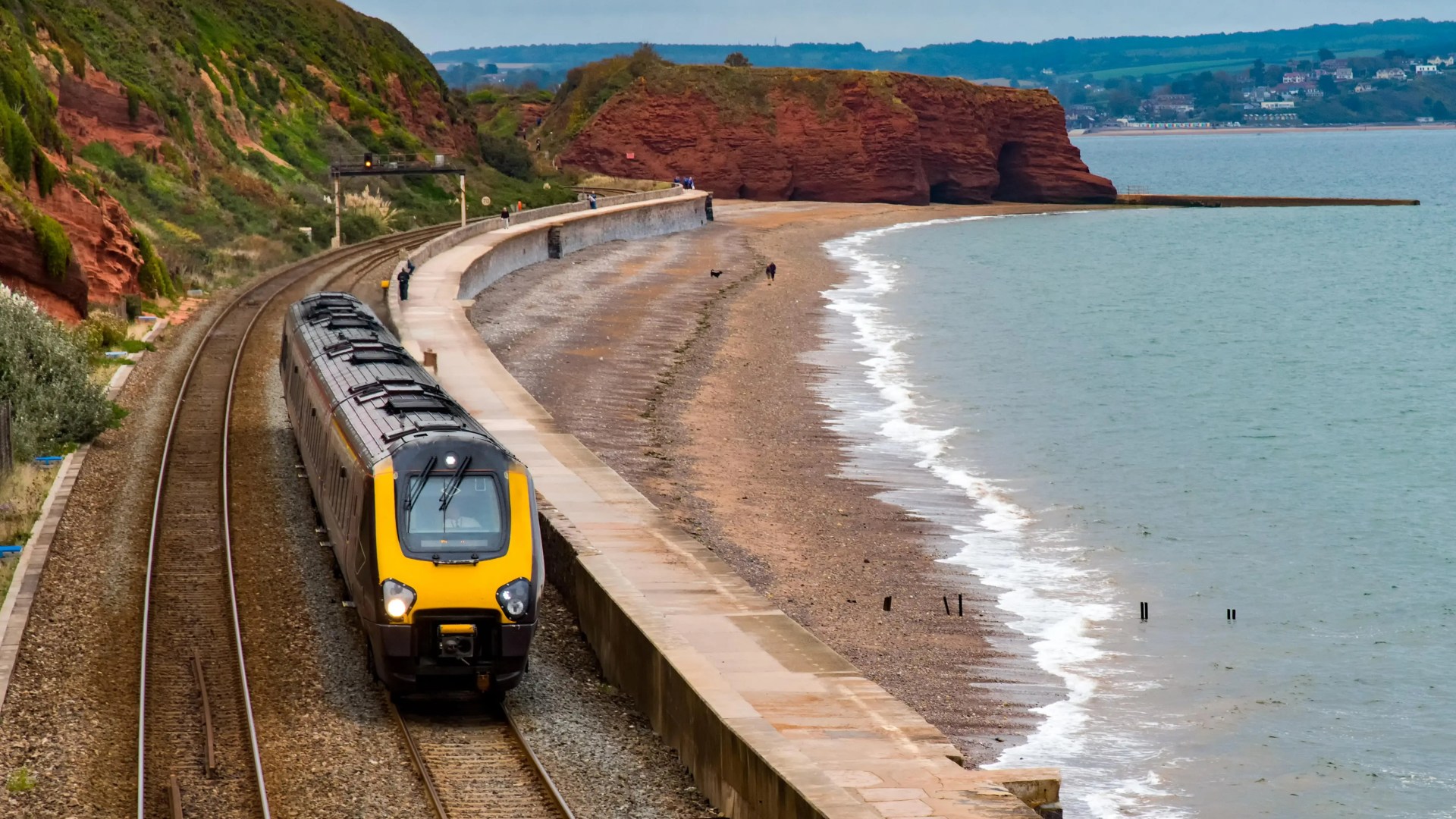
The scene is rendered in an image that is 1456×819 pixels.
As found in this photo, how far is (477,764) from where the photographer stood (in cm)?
1510

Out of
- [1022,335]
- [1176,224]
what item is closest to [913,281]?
[1022,335]

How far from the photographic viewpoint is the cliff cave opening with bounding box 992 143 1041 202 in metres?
144

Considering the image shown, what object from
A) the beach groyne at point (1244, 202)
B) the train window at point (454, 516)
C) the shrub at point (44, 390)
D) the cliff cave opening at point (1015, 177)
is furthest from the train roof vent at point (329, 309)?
the beach groyne at point (1244, 202)

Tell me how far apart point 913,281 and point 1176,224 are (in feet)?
168

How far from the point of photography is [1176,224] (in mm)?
123375

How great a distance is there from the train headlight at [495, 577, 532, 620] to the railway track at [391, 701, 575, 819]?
44.0 inches

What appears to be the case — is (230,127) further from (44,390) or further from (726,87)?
(726,87)

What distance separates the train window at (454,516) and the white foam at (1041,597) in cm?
623

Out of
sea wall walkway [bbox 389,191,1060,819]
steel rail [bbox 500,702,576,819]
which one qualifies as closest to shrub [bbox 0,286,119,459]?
sea wall walkway [bbox 389,191,1060,819]

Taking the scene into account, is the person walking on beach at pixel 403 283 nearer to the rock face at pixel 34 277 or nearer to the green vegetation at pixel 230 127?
the green vegetation at pixel 230 127

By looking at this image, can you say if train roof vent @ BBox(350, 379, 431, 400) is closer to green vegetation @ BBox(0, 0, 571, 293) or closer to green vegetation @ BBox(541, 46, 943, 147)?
green vegetation @ BBox(0, 0, 571, 293)

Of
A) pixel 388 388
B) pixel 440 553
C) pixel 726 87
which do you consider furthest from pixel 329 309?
pixel 726 87

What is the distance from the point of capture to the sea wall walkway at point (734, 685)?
521 inches

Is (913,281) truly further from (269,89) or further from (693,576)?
(693,576)
